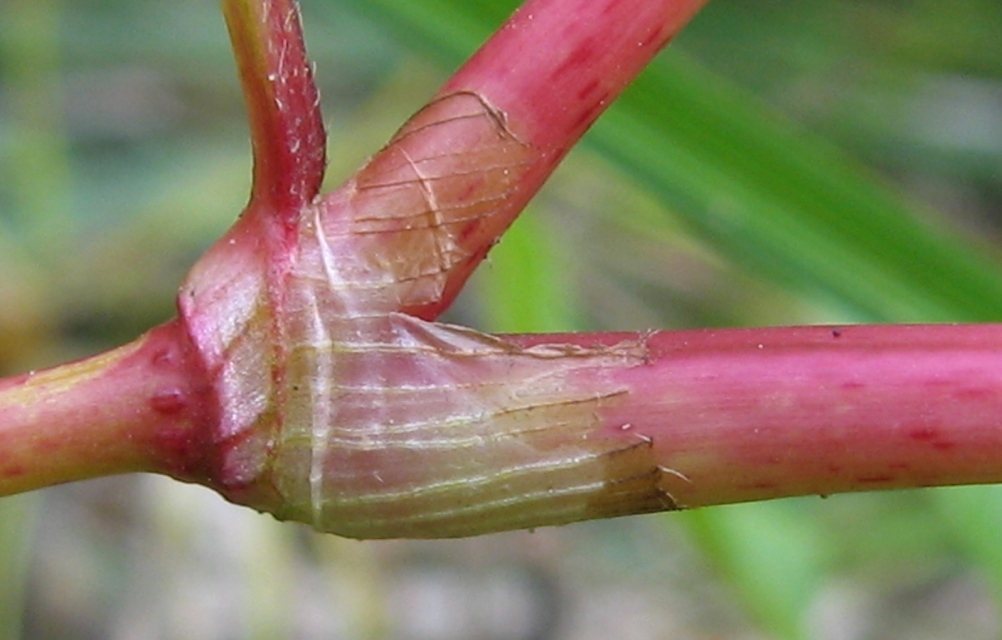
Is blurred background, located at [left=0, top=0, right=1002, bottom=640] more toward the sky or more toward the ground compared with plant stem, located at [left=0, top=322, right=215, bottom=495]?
more toward the ground

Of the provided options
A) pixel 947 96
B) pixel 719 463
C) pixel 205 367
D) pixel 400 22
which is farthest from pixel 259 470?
pixel 947 96

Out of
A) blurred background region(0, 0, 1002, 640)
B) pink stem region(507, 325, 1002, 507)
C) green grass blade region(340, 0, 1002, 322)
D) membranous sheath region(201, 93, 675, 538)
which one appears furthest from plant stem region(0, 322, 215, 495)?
blurred background region(0, 0, 1002, 640)

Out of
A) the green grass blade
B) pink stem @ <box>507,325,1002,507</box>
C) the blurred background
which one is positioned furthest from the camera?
the blurred background

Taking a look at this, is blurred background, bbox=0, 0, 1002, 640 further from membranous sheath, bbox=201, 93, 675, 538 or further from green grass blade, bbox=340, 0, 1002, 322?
membranous sheath, bbox=201, 93, 675, 538

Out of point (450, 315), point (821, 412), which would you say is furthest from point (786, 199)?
point (450, 315)

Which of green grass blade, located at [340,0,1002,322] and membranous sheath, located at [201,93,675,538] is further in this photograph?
green grass blade, located at [340,0,1002,322]

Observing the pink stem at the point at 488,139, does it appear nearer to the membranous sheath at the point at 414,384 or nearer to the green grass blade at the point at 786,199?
the membranous sheath at the point at 414,384

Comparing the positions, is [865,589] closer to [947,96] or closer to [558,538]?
[558,538]
